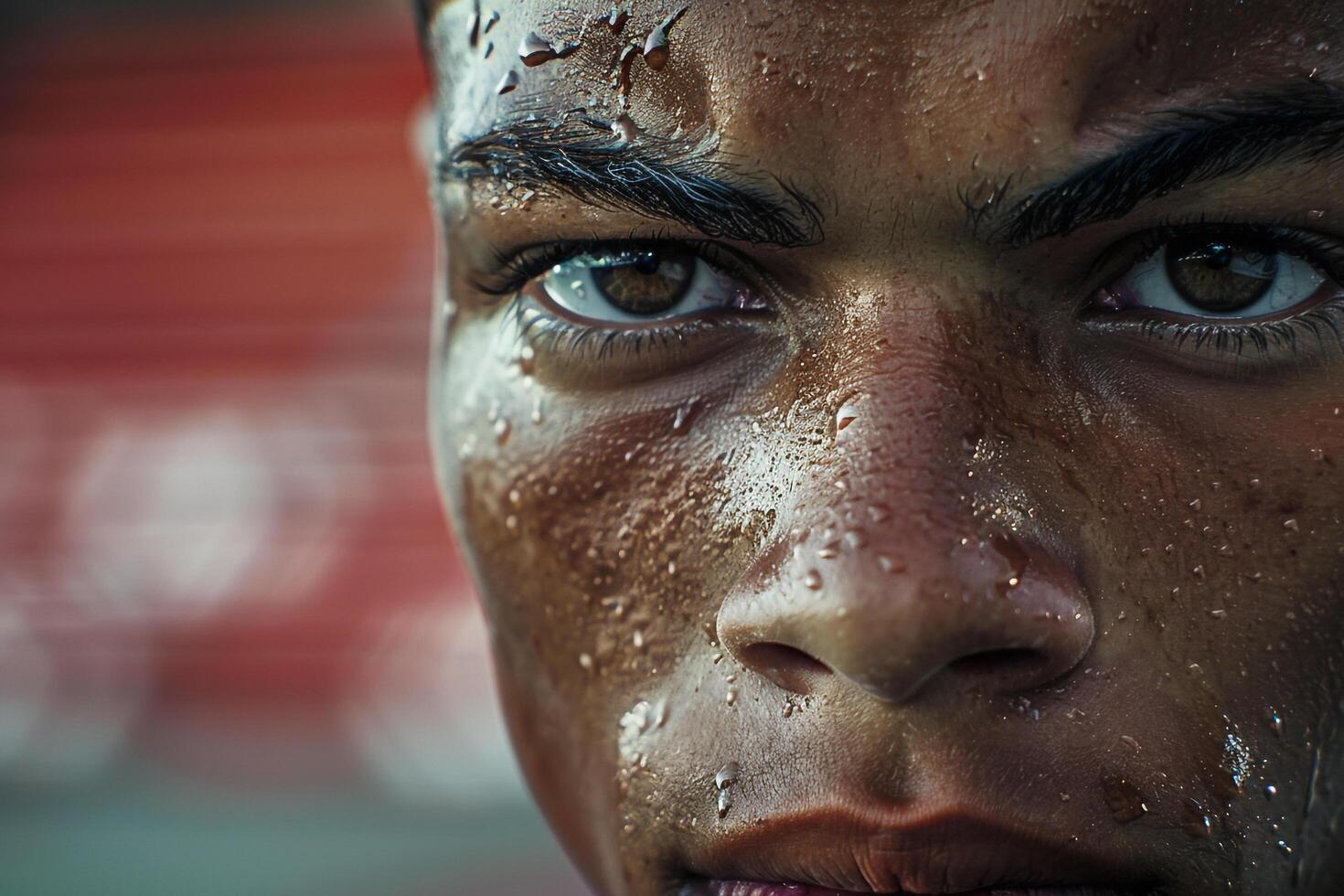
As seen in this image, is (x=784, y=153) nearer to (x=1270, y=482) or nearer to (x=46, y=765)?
(x=1270, y=482)

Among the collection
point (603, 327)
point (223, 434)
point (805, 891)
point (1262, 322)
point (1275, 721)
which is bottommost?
point (805, 891)

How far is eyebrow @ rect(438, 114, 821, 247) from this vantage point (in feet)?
4.02

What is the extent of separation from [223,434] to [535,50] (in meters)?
5.61

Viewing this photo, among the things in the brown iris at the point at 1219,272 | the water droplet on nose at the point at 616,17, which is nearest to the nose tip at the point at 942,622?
the brown iris at the point at 1219,272

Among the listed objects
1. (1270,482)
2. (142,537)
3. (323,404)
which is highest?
(323,404)

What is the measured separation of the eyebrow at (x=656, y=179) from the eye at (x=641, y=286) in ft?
0.26

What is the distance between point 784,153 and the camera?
3.94 feet

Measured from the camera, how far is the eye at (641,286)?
1.36m

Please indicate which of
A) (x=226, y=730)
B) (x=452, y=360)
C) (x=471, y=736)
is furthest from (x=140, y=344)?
(x=452, y=360)

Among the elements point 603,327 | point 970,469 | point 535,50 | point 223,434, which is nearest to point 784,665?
point 970,469

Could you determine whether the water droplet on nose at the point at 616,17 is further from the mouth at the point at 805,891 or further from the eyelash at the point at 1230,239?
the mouth at the point at 805,891

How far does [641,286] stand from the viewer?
141 centimetres

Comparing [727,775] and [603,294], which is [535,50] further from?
[727,775]

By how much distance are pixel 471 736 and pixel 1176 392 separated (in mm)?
5078
